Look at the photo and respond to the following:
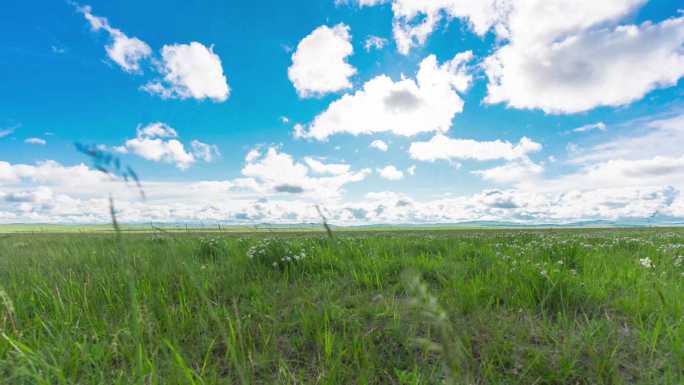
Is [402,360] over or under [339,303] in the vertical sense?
under

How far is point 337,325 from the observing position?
3.19 metres

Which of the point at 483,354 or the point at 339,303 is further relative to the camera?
the point at 339,303

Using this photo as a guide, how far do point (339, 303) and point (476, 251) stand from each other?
4072 millimetres

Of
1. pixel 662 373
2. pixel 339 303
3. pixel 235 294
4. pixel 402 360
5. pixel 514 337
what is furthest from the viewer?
pixel 235 294

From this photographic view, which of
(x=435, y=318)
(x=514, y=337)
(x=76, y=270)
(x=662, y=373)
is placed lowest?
(x=662, y=373)

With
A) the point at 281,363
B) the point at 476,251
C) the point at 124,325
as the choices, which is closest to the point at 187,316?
the point at 124,325

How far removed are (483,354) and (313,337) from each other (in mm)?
1584

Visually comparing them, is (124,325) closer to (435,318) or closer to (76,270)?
(76,270)

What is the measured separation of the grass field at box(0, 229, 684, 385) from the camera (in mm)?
2475

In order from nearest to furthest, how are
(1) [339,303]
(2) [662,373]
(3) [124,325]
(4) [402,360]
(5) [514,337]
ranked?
(2) [662,373]
(4) [402,360]
(5) [514,337]
(3) [124,325]
(1) [339,303]

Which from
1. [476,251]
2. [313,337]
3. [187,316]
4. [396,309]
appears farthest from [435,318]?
[476,251]

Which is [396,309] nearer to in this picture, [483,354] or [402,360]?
[402,360]

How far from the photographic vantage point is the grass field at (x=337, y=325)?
2475 millimetres

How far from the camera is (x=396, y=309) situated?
11.2 ft
